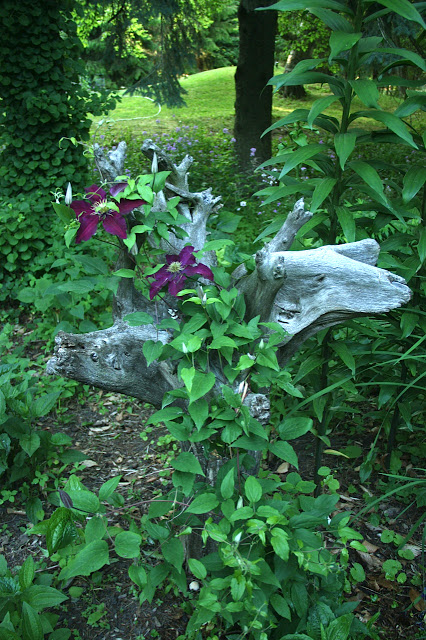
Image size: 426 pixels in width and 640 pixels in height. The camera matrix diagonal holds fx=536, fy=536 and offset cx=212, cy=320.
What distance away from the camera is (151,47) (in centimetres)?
1577

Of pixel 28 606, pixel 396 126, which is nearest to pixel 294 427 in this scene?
pixel 28 606

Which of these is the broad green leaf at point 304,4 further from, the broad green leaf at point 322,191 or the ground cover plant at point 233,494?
the broad green leaf at point 322,191

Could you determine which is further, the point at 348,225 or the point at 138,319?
the point at 348,225

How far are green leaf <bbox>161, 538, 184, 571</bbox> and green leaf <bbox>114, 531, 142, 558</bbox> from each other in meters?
0.15

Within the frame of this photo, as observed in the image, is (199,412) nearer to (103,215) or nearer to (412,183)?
(103,215)

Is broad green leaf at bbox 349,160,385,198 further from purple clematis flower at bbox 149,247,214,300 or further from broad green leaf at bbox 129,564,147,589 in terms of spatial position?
broad green leaf at bbox 129,564,147,589

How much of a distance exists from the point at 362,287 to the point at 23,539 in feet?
6.25

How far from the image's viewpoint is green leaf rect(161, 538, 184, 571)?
5.43 feet

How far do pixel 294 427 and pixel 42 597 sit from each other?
40.8 inches

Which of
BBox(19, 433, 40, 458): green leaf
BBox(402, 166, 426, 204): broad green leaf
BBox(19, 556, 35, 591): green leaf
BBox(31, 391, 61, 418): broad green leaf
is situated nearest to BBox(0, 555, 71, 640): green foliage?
BBox(19, 556, 35, 591): green leaf

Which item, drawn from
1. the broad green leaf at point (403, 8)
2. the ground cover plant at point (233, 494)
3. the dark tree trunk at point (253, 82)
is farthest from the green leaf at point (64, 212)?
the dark tree trunk at point (253, 82)

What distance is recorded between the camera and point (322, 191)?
2.05 meters

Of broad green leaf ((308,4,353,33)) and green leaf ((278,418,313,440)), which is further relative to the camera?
broad green leaf ((308,4,353,33))

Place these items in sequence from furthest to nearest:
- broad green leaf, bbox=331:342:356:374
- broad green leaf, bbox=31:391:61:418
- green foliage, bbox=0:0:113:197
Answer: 1. green foliage, bbox=0:0:113:197
2. broad green leaf, bbox=31:391:61:418
3. broad green leaf, bbox=331:342:356:374
